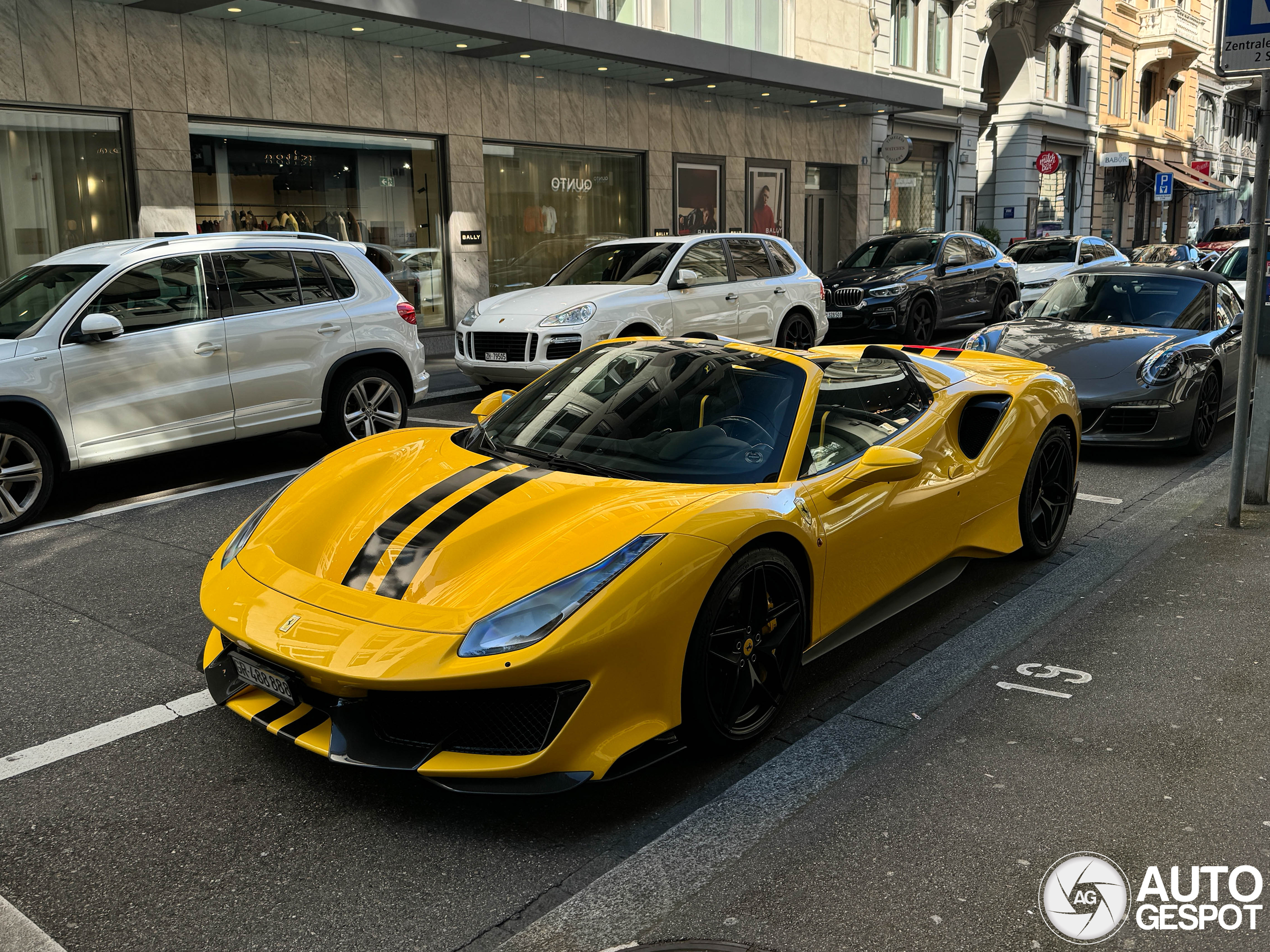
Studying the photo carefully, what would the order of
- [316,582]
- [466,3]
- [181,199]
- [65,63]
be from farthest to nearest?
[466,3], [181,199], [65,63], [316,582]

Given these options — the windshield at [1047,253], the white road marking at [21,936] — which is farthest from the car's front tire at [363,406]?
the windshield at [1047,253]

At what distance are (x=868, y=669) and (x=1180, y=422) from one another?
203 inches

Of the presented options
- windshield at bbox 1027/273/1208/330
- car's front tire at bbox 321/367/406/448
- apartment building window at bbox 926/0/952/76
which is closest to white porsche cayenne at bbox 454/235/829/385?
car's front tire at bbox 321/367/406/448

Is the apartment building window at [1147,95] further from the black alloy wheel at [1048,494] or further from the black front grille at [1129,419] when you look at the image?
the black alloy wheel at [1048,494]

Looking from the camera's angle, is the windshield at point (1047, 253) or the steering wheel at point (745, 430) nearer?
the steering wheel at point (745, 430)

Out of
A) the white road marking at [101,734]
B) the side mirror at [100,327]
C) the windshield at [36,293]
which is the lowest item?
the white road marking at [101,734]

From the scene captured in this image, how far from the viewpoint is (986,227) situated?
112ft

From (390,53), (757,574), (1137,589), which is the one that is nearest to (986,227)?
(390,53)

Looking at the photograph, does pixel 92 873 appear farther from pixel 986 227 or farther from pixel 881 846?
pixel 986 227

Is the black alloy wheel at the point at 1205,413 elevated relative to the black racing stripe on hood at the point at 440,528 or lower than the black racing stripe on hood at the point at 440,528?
lower

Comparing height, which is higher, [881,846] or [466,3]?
[466,3]

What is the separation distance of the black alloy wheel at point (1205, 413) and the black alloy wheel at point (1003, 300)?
8.66 m

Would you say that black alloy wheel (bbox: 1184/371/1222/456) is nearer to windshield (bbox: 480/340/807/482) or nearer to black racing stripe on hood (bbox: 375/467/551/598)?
windshield (bbox: 480/340/807/482)

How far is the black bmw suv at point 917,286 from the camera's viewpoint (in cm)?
1555
